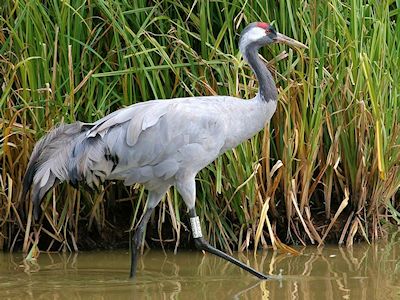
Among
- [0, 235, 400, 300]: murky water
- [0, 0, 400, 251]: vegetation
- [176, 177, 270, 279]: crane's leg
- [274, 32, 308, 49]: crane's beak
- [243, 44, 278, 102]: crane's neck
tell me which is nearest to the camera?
[0, 235, 400, 300]: murky water

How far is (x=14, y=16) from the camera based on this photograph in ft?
21.3

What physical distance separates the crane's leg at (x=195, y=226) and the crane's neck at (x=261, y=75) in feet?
2.15

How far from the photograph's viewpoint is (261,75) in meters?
6.04

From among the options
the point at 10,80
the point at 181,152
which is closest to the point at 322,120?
the point at 181,152

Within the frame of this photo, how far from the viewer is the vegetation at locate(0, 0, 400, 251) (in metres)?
6.27

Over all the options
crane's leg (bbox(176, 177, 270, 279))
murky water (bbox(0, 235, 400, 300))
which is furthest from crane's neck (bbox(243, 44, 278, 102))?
murky water (bbox(0, 235, 400, 300))

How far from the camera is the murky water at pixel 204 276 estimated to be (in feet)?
18.0

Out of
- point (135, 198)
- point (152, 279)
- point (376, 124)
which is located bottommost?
point (152, 279)

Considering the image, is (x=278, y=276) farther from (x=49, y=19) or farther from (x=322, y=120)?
(x=49, y=19)

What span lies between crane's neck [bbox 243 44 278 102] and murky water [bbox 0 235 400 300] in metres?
1.00

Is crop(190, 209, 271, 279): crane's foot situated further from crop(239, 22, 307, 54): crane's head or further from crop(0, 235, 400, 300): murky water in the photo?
crop(239, 22, 307, 54): crane's head

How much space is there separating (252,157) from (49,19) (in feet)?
4.90

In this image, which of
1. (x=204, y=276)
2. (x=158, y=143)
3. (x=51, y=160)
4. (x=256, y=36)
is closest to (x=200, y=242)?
(x=204, y=276)

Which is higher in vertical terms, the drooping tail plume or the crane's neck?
the crane's neck
